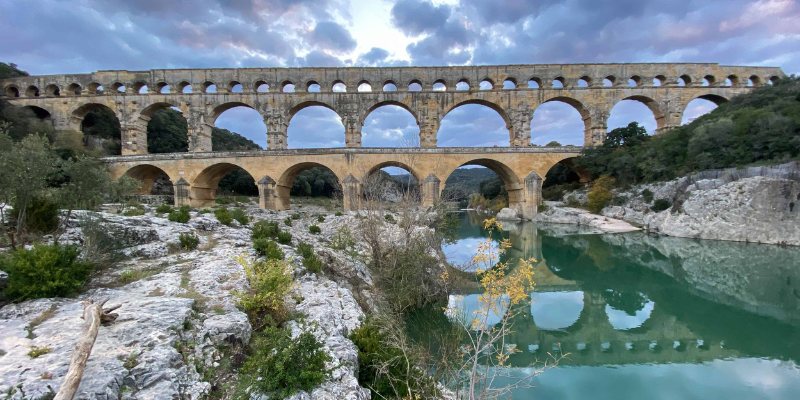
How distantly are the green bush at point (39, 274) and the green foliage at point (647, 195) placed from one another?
26.3 m

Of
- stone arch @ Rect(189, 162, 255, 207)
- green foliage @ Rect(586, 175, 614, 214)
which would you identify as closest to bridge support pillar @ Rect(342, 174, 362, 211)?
stone arch @ Rect(189, 162, 255, 207)

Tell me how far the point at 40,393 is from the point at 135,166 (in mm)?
27174

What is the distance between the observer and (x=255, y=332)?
179 inches

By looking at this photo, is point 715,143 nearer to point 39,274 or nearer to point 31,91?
point 39,274

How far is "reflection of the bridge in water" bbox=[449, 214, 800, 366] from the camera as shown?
21.9 ft

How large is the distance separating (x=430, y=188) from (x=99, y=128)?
106 ft

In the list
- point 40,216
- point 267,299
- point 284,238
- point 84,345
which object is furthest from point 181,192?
point 84,345

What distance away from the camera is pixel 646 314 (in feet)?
28.7

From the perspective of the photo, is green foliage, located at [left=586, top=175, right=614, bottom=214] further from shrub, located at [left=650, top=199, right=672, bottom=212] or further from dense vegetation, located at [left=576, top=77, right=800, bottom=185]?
shrub, located at [left=650, top=199, right=672, bottom=212]

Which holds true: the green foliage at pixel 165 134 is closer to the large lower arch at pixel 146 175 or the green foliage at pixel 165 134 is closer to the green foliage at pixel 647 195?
the large lower arch at pixel 146 175

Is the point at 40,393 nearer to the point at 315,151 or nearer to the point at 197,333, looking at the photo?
the point at 197,333

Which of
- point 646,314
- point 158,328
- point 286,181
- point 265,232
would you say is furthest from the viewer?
point 286,181

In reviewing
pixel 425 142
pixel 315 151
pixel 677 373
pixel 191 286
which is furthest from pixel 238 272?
pixel 425 142

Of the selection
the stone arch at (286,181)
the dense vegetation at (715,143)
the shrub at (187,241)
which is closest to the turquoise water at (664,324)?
the dense vegetation at (715,143)
